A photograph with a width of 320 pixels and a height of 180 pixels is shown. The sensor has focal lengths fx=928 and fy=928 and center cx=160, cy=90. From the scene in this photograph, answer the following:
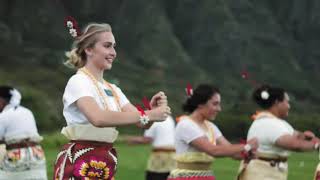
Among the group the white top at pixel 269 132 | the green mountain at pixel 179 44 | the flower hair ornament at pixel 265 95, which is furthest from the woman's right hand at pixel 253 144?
the green mountain at pixel 179 44

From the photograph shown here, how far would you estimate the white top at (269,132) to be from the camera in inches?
282

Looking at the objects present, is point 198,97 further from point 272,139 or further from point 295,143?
point 295,143

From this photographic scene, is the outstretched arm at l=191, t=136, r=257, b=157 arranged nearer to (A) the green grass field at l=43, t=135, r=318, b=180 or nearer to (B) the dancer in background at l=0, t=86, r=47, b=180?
(B) the dancer in background at l=0, t=86, r=47, b=180

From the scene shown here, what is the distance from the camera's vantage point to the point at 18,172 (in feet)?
28.5

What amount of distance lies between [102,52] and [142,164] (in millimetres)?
13780

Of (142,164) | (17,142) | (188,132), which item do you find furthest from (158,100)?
(142,164)

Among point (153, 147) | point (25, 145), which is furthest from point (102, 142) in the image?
point (153, 147)

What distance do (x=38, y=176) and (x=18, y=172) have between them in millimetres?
210

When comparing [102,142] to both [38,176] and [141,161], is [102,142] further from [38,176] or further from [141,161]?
[141,161]

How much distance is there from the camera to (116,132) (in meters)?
5.02

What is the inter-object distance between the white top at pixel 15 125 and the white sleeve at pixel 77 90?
3.63 meters

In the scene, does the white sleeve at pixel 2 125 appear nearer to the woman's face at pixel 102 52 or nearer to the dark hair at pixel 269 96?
the dark hair at pixel 269 96

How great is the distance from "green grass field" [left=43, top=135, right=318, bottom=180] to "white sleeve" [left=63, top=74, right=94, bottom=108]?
30.5 ft

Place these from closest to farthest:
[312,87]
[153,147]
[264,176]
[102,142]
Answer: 1. [102,142]
2. [264,176]
3. [153,147]
4. [312,87]
